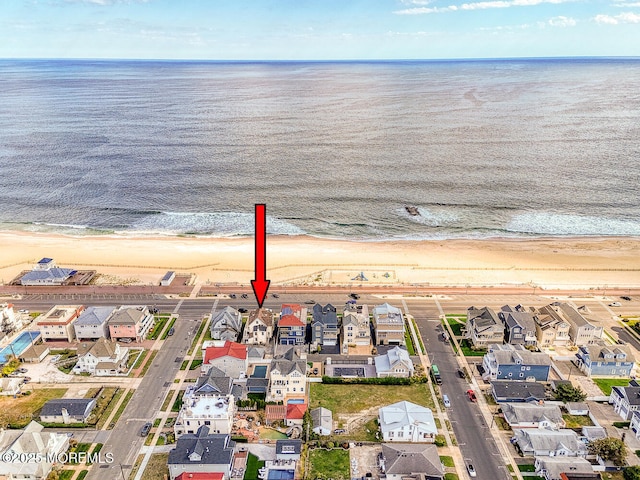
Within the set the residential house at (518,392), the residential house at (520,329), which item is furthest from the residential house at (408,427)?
the residential house at (520,329)

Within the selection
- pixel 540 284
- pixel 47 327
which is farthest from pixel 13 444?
pixel 540 284

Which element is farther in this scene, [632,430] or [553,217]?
[553,217]

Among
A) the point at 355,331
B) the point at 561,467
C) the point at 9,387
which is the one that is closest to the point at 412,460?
the point at 561,467

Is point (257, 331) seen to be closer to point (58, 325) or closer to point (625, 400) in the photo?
point (58, 325)

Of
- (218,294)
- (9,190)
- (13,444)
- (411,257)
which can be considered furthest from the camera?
(9,190)

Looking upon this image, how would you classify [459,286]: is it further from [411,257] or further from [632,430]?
[632,430]

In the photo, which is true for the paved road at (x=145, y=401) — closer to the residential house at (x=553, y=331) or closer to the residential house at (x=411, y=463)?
the residential house at (x=411, y=463)

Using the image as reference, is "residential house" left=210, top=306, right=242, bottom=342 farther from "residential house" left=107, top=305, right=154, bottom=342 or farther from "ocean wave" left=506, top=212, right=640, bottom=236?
"ocean wave" left=506, top=212, right=640, bottom=236
